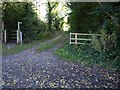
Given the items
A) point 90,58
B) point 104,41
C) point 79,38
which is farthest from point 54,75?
point 79,38

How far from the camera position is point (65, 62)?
4891mm

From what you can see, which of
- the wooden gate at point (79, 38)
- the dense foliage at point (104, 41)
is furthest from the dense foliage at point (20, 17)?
the dense foliage at point (104, 41)

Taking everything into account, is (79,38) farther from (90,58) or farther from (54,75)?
(54,75)

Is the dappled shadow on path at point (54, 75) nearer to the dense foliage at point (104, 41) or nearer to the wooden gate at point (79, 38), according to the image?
the dense foliage at point (104, 41)

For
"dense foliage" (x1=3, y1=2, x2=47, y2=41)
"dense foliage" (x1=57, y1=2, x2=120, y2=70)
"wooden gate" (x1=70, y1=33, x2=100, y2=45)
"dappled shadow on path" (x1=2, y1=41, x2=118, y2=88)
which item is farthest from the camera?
"dense foliage" (x1=3, y1=2, x2=47, y2=41)

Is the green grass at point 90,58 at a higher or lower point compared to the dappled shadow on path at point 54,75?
higher

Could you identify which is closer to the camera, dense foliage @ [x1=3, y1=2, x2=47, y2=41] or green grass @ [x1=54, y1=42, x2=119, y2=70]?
green grass @ [x1=54, y1=42, x2=119, y2=70]

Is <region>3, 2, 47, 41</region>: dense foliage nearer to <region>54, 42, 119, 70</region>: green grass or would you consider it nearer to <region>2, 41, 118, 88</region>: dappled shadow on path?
<region>54, 42, 119, 70</region>: green grass

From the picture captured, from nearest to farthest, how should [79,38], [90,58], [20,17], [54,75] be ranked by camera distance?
[54,75]
[90,58]
[79,38]
[20,17]

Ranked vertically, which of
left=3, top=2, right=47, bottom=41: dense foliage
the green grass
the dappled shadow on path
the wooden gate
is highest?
left=3, top=2, right=47, bottom=41: dense foliage

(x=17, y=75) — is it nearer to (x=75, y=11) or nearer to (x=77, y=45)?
(x=77, y=45)

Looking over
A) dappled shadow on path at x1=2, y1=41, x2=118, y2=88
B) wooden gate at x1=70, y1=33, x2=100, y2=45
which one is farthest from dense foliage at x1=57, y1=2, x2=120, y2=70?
dappled shadow on path at x1=2, y1=41, x2=118, y2=88

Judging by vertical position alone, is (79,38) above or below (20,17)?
below

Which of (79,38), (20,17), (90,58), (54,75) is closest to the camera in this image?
(54,75)
